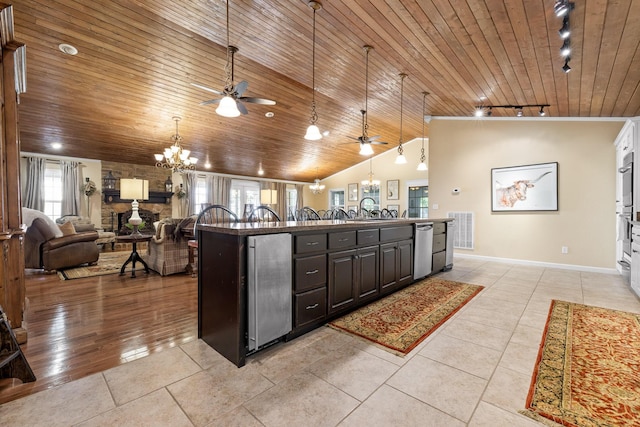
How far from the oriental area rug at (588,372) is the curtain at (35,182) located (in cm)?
981

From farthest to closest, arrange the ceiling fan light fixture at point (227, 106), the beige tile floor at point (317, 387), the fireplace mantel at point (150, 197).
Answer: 1. the fireplace mantel at point (150, 197)
2. the ceiling fan light fixture at point (227, 106)
3. the beige tile floor at point (317, 387)

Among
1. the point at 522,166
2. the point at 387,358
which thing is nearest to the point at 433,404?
the point at 387,358

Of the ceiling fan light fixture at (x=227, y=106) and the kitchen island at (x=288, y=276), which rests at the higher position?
the ceiling fan light fixture at (x=227, y=106)

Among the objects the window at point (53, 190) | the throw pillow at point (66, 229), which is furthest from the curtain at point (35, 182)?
the throw pillow at point (66, 229)

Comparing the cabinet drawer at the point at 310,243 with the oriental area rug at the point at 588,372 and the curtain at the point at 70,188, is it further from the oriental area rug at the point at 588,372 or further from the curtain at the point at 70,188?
the curtain at the point at 70,188

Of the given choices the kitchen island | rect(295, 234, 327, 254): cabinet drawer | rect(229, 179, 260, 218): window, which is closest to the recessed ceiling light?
the kitchen island

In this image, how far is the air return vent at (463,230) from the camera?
5949 mm

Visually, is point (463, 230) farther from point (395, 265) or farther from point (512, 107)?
point (395, 265)

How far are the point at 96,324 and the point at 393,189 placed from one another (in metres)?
9.15

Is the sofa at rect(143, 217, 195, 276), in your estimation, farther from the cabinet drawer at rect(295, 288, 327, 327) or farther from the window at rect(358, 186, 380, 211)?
the window at rect(358, 186, 380, 211)

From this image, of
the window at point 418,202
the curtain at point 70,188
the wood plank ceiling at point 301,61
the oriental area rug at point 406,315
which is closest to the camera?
the oriental area rug at point 406,315

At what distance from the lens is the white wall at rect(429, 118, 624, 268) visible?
4.68 m

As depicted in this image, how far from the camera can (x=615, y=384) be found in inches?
66.5

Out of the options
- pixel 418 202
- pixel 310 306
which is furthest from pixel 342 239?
pixel 418 202
